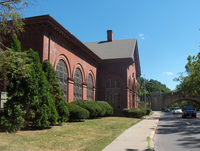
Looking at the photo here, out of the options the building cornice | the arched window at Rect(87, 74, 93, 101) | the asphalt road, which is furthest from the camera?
the arched window at Rect(87, 74, 93, 101)

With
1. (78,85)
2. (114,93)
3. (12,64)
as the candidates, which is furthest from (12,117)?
(114,93)

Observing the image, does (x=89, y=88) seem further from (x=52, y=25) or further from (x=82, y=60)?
(x=52, y=25)

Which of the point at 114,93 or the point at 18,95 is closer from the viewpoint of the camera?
the point at 18,95

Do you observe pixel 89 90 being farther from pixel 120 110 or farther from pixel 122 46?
pixel 122 46

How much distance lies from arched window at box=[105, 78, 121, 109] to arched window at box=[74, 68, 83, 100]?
6.10 m

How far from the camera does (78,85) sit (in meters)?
21.1

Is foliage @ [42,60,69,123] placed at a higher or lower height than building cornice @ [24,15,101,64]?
lower

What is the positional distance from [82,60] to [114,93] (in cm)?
738

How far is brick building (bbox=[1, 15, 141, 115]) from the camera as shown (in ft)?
49.1

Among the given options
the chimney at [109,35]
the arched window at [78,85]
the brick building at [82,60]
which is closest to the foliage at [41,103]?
the brick building at [82,60]

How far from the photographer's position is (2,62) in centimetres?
852

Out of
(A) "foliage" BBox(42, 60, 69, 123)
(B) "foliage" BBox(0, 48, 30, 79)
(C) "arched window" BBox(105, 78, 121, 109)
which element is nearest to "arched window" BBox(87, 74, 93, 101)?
(C) "arched window" BBox(105, 78, 121, 109)

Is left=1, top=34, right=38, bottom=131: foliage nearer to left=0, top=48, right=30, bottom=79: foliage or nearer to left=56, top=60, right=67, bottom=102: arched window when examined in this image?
left=0, top=48, right=30, bottom=79: foliage

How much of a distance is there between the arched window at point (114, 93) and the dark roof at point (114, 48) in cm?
348
